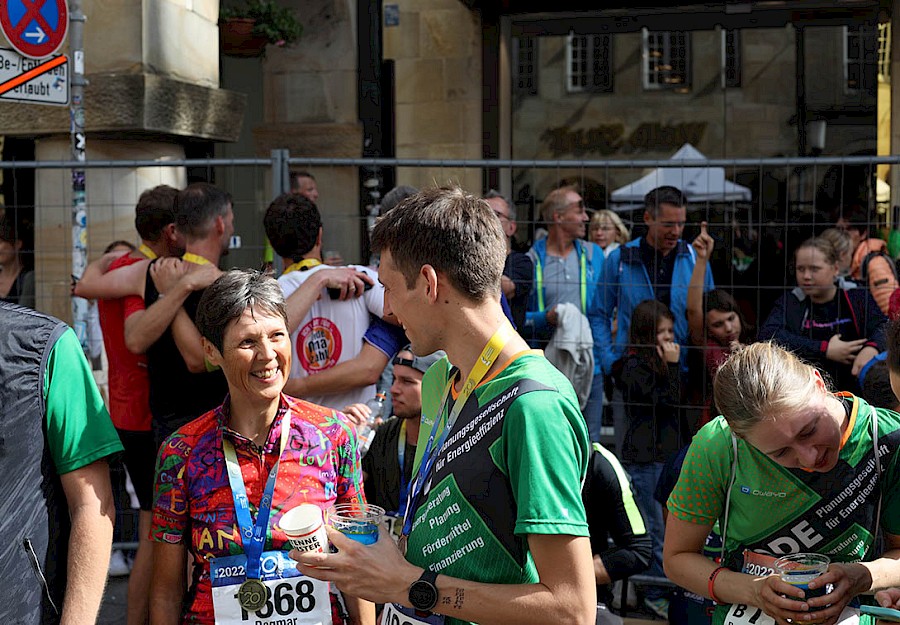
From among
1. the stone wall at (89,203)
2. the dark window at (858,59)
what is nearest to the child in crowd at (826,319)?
the stone wall at (89,203)

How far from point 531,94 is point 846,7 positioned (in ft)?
40.0

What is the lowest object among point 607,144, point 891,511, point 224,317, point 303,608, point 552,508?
point 303,608

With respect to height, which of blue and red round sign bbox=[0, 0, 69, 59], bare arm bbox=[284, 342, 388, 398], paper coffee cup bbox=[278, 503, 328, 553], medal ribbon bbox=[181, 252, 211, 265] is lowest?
paper coffee cup bbox=[278, 503, 328, 553]

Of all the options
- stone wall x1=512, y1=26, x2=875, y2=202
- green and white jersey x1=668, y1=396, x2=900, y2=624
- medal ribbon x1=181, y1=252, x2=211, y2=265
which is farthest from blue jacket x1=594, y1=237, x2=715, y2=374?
stone wall x1=512, y1=26, x2=875, y2=202

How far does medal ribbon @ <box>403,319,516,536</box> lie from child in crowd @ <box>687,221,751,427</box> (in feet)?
11.6

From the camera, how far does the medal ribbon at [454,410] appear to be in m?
2.35

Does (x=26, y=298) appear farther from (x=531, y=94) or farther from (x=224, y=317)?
(x=531, y=94)

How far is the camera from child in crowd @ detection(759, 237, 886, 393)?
551cm

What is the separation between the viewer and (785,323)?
225 inches

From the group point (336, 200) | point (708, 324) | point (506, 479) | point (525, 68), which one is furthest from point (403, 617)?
point (525, 68)

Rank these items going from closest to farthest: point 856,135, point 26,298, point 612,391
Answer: point 612,391, point 26,298, point 856,135

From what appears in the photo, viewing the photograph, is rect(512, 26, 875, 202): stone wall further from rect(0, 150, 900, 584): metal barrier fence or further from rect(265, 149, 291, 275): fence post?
rect(265, 149, 291, 275): fence post

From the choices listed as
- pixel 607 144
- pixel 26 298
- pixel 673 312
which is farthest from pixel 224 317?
pixel 607 144

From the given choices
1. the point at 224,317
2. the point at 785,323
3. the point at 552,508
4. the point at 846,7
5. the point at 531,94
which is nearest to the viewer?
the point at 552,508
